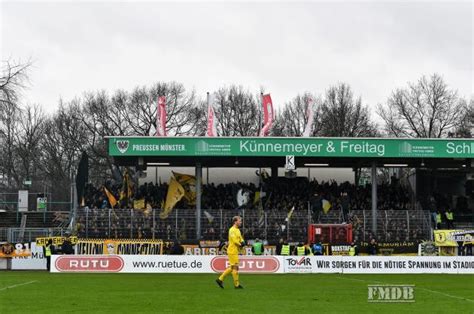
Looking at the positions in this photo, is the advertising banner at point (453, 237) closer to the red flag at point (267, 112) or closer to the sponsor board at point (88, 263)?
the red flag at point (267, 112)

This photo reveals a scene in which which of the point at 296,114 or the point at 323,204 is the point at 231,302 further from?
the point at 296,114

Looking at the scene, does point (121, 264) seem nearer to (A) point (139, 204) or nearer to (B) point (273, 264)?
(B) point (273, 264)

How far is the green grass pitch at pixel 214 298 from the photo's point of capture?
53.5ft

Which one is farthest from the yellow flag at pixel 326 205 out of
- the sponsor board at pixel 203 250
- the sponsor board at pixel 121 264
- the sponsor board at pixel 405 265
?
the sponsor board at pixel 121 264

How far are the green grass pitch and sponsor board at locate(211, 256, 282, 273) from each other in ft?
24.9

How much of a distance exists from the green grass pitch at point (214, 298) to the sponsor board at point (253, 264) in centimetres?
760

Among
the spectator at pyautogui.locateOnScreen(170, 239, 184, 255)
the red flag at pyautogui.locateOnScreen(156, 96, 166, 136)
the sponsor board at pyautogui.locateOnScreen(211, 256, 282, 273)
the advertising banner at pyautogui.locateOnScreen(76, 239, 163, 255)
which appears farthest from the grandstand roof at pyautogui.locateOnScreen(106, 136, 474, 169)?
the sponsor board at pyautogui.locateOnScreen(211, 256, 282, 273)

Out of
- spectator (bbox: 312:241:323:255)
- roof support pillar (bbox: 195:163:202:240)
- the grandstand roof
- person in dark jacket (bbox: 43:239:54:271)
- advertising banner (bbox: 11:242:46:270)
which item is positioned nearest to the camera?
spectator (bbox: 312:241:323:255)

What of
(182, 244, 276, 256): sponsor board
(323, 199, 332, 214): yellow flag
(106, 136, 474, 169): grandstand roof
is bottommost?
(182, 244, 276, 256): sponsor board

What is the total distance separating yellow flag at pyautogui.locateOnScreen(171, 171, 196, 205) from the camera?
157 ft

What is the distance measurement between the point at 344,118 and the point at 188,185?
3468 centimetres

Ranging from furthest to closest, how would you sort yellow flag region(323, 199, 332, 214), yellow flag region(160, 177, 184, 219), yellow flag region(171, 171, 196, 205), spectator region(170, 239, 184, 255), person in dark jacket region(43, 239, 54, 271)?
1. yellow flag region(171, 171, 196, 205)
2. yellow flag region(323, 199, 332, 214)
3. yellow flag region(160, 177, 184, 219)
4. spectator region(170, 239, 184, 255)
5. person in dark jacket region(43, 239, 54, 271)

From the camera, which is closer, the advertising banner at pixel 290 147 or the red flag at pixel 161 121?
the advertising banner at pixel 290 147

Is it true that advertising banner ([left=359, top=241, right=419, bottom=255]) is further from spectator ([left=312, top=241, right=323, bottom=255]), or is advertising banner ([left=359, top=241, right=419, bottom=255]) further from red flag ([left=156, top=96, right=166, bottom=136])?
red flag ([left=156, top=96, right=166, bottom=136])
